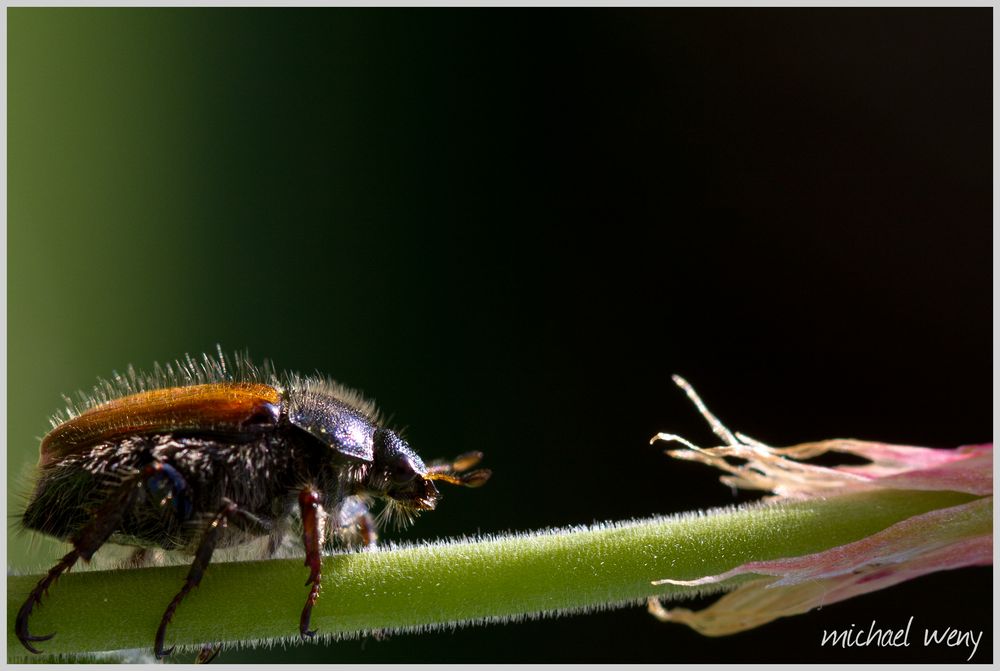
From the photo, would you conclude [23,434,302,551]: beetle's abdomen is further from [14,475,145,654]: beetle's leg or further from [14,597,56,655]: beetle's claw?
[14,597,56,655]: beetle's claw

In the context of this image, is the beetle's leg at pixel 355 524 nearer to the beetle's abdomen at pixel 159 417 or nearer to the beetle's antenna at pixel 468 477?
the beetle's antenna at pixel 468 477

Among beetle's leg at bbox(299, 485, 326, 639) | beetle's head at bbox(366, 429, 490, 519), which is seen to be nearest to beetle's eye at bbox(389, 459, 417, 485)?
beetle's head at bbox(366, 429, 490, 519)

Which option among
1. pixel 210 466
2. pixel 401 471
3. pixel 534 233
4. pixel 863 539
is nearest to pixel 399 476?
pixel 401 471

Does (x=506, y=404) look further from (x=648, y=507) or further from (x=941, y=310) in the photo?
(x=941, y=310)

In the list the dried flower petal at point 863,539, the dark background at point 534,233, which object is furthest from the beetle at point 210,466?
the dark background at point 534,233

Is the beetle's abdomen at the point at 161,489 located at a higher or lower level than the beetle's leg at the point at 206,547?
higher

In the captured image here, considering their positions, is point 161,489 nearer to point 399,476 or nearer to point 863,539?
point 399,476
